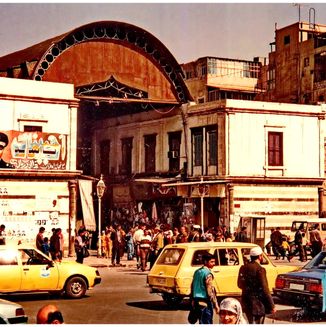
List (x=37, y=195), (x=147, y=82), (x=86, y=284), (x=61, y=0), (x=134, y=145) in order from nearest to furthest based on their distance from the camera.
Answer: (x=61, y=0) < (x=86, y=284) < (x=37, y=195) < (x=147, y=82) < (x=134, y=145)

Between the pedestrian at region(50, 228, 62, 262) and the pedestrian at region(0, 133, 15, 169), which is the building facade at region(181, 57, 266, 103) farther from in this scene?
the pedestrian at region(50, 228, 62, 262)

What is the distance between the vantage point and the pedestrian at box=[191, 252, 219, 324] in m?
11.6

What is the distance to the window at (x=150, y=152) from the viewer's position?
38125 mm

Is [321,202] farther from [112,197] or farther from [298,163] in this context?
[112,197]

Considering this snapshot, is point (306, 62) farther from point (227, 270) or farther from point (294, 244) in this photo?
point (227, 270)

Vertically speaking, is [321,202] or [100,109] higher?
[100,109]

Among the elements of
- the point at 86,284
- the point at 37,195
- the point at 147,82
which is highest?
the point at 147,82

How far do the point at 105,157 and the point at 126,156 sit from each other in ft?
7.11

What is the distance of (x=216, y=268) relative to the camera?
629 inches

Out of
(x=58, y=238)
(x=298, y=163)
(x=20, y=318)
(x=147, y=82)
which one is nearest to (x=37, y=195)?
(x=58, y=238)

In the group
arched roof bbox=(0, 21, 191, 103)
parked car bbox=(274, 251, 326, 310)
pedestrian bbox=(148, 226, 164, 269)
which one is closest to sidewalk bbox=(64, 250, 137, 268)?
pedestrian bbox=(148, 226, 164, 269)

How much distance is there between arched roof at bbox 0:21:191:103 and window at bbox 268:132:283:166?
14.7 feet

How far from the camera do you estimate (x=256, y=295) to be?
11445 mm

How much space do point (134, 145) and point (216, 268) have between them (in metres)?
23.9
